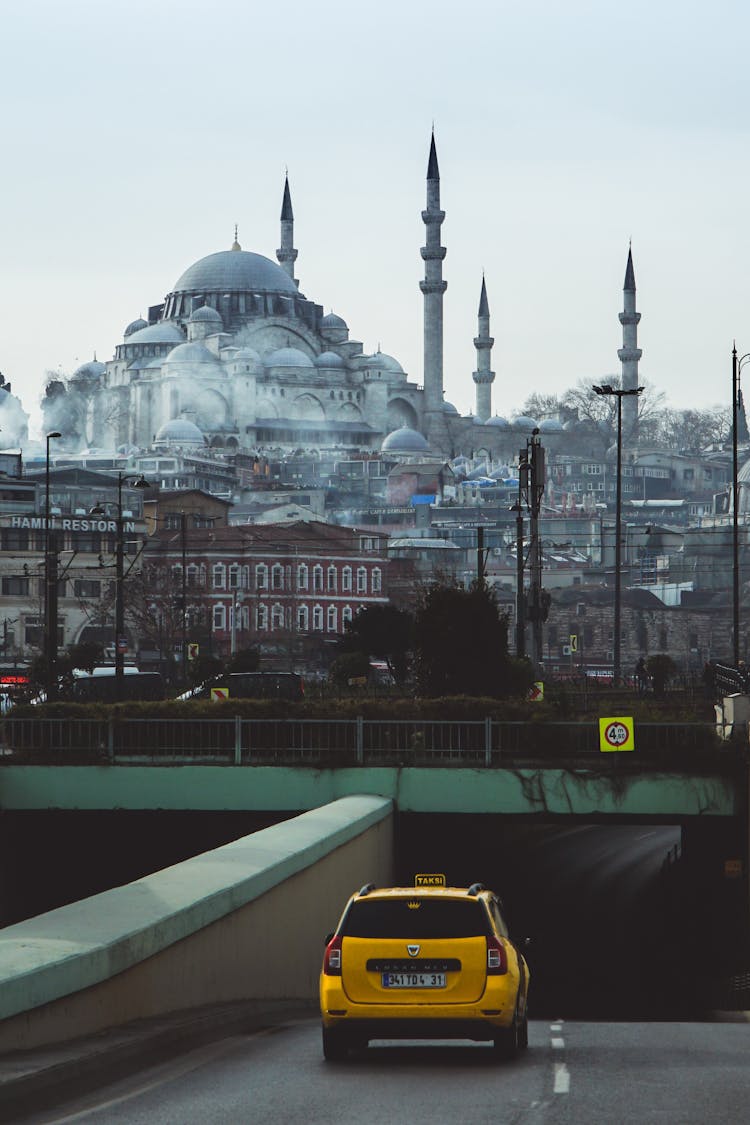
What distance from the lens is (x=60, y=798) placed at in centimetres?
2378

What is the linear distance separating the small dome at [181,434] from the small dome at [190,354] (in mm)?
11911

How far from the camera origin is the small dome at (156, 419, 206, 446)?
579 feet

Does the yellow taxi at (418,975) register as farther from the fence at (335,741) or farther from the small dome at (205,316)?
the small dome at (205,316)

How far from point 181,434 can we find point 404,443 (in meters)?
23.5

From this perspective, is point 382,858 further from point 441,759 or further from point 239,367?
point 239,367

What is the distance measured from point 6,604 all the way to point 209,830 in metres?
62.4

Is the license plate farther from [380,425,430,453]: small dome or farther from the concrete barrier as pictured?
[380,425,430,453]: small dome

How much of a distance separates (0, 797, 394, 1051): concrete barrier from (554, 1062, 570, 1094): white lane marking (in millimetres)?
2569

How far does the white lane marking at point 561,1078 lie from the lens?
362 inches

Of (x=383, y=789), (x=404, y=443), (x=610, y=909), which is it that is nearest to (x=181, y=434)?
(x=404, y=443)

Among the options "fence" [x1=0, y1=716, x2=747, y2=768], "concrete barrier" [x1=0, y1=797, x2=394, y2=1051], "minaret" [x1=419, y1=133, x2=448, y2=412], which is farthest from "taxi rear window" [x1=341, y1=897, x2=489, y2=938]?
"minaret" [x1=419, y1=133, x2=448, y2=412]

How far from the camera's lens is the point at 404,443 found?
186750mm

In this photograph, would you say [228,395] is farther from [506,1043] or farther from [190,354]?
[506,1043]

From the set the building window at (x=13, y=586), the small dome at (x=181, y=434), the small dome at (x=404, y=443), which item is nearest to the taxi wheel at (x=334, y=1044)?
the building window at (x=13, y=586)
